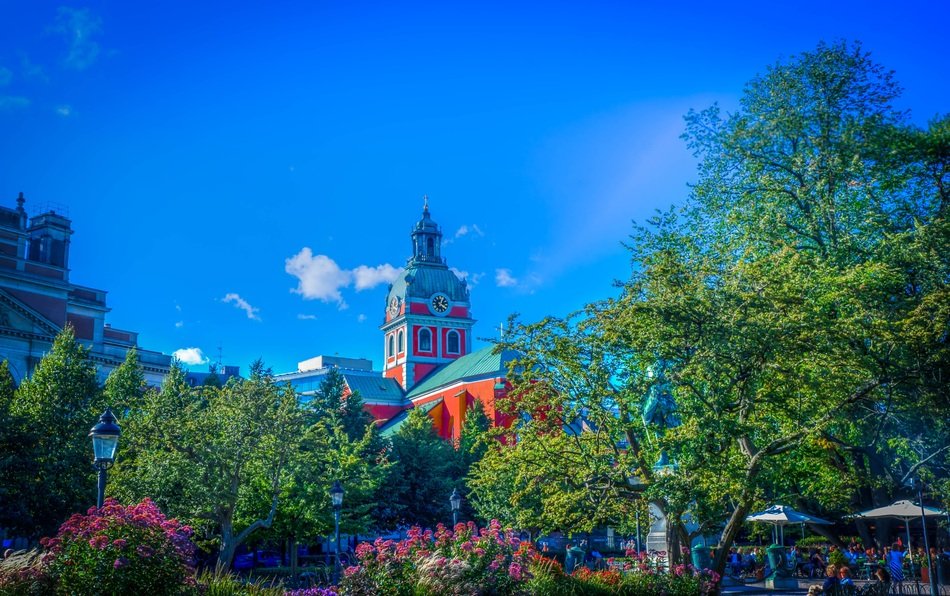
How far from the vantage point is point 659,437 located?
17609 mm

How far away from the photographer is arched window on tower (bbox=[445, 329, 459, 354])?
81188 mm

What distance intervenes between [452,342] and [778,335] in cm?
6548

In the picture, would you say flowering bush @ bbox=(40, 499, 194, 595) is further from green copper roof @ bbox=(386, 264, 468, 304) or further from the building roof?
green copper roof @ bbox=(386, 264, 468, 304)

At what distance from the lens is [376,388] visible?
78375 mm

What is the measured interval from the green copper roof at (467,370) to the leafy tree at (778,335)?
37.4 meters

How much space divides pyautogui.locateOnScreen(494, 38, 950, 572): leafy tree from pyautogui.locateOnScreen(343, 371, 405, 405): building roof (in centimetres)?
5286

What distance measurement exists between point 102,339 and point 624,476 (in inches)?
1863

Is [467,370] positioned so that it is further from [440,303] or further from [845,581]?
[845,581]

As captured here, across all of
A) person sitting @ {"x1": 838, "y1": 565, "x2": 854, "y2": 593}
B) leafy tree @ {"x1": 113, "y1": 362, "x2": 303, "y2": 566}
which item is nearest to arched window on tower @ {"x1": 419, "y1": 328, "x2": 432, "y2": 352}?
leafy tree @ {"x1": 113, "y1": 362, "x2": 303, "y2": 566}

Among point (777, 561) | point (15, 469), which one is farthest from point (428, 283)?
point (777, 561)

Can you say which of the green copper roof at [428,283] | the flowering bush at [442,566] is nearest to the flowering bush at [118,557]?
the flowering bush at [442,566]

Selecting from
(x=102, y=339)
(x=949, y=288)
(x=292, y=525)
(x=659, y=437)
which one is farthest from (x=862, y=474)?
(x=102, y=339)

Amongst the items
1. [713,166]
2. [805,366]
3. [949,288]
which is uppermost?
[713,166]

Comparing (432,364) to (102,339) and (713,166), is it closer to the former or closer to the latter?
(102,339)
